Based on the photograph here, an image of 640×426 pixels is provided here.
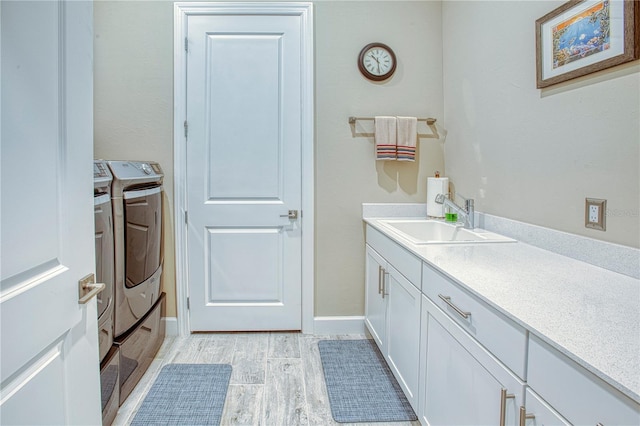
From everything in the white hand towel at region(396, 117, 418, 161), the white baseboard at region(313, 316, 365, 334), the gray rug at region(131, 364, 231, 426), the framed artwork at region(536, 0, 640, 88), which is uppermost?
the framed artwork at region(536, 0, 640, 88)

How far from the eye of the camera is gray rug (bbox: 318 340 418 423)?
184 centimetres

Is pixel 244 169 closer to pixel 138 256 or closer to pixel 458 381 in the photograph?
pixel 138 256

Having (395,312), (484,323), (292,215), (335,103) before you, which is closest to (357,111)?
(335,103)

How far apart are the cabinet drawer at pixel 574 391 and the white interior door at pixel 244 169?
196cm

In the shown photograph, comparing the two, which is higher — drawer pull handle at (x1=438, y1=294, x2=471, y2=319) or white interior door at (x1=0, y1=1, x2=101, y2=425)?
white interior door at (x1=0, y1=1, x2=101, y2=425)

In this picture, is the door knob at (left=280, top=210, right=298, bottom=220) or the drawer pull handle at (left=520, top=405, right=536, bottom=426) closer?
the drawer pull handle at (left=520, top=405, right=536, bottom=426)

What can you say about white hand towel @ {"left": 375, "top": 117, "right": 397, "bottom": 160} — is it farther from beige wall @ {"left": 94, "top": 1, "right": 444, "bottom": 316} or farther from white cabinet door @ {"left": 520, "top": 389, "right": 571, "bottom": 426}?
white cabinet door @ {"left": 520, "top": 389, "right": 571, "bottom": 426}

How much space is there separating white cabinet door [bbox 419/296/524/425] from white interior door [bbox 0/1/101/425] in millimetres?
1060

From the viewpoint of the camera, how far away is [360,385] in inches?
81.8

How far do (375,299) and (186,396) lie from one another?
1193mm

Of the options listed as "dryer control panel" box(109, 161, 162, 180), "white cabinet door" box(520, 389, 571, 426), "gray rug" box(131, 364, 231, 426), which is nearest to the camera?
"white cabinet door" box(520, 389, 571, 426)

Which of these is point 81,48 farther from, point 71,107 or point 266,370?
point 266,370

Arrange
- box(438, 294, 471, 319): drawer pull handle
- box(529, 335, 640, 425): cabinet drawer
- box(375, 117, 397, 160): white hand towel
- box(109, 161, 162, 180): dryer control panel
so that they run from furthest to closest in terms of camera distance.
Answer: box(375, 117, 397, 160): white hand towel < box(109, 161, 162, 180): dryer control panel < box(438, 294, 471, 319): drawer pull handle < box(529, 335, 640, 425): cabinet drawer

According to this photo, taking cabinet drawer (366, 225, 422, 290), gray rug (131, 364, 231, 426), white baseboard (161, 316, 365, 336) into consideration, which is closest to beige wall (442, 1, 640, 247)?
cabinet drawer (366, 225, 422, 290)
